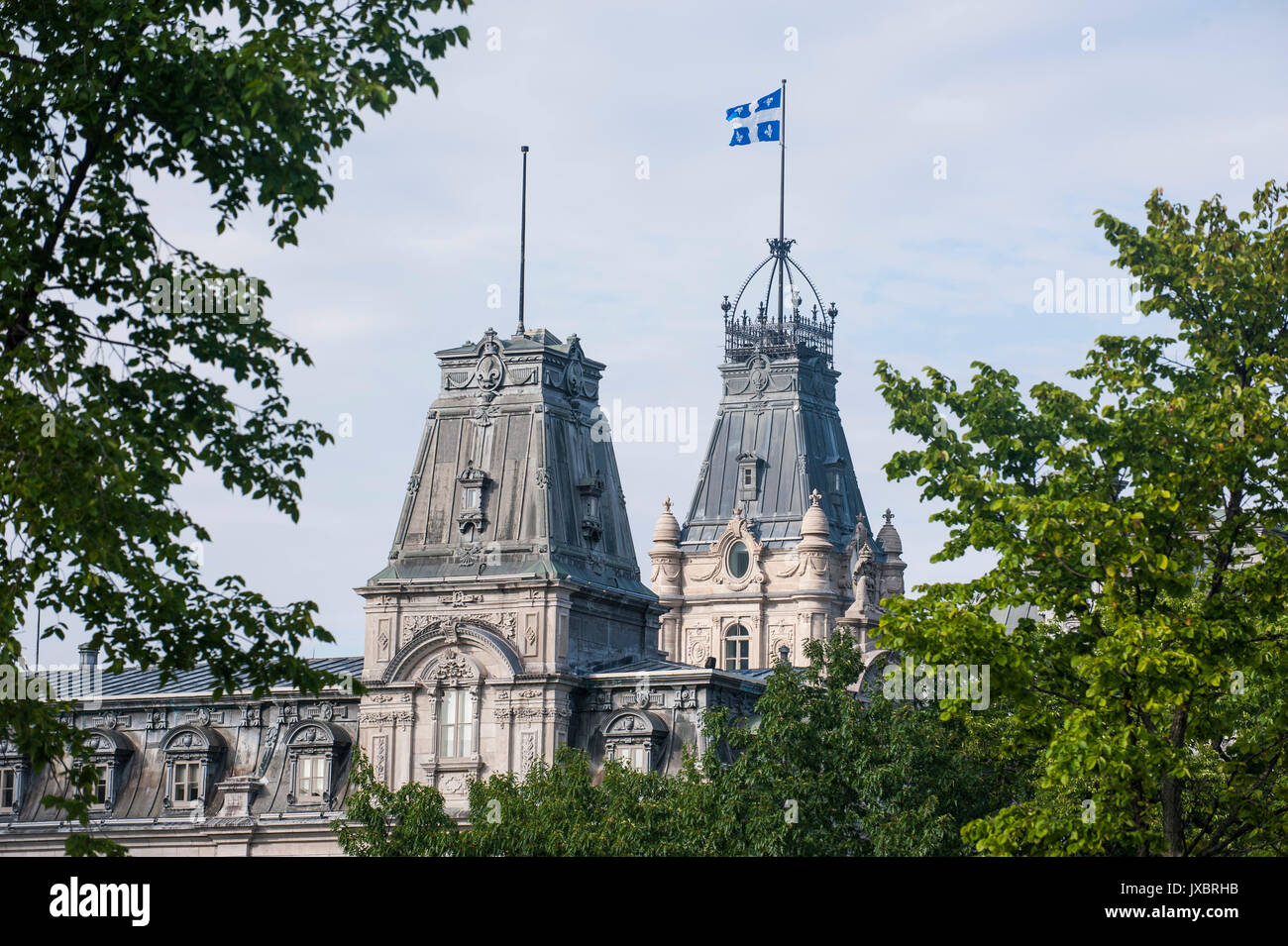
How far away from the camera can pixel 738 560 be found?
14112cm

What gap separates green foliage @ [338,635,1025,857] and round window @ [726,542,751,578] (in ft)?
260

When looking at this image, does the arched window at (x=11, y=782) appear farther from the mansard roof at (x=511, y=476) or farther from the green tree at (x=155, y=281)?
the green tree at (x=155, y=281)

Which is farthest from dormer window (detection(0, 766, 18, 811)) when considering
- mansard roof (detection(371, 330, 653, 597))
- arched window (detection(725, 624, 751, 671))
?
arched window (detection(725, 624, 751, 671))

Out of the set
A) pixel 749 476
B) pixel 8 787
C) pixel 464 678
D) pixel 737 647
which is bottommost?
pixel 8 787

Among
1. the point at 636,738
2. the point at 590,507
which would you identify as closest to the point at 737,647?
the point at 590,507

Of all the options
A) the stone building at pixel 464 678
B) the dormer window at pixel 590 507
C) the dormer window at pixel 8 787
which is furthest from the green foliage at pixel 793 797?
the dormer window at pixel 8 787

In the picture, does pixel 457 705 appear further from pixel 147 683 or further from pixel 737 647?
pixel 737 647

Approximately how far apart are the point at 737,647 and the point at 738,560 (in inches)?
238

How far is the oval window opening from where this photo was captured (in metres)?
141

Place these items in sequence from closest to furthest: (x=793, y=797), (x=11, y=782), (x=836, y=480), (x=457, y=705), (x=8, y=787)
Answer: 1. (x=793, y=797)
2. (x=457, y=705)
3. (x=8, y=787)
4. (x=11, y=782)
5. (x=836, y=480)

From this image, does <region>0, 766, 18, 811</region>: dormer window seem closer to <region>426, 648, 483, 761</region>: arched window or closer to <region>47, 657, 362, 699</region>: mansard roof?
<region>47, 657, 362, 699</region>: mansard roof

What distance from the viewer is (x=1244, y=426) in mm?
33938
